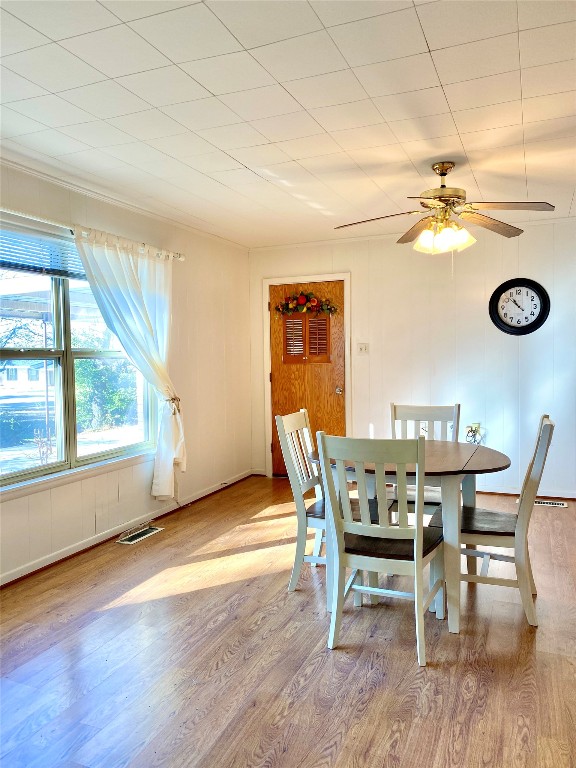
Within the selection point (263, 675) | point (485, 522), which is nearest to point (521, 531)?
point (485, 522)

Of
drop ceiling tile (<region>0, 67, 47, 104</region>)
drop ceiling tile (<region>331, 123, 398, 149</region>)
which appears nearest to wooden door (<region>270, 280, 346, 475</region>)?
drop ceiling tile (<region>331, 123, 398, 149</region>)

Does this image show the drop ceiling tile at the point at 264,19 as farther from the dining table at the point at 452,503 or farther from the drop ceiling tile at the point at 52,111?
the dining table at the point at 452,503

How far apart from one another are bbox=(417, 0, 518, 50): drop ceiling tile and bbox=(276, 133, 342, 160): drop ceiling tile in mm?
988

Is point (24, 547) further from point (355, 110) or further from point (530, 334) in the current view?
point (530, 334)

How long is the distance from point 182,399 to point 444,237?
265cm

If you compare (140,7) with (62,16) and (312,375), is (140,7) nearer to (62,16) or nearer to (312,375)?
(62,16)

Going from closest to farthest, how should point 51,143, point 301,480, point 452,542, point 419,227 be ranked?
point 452,542
point 51,143
point 301,480
point 419,227

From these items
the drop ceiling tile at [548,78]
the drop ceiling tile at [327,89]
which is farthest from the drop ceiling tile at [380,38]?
the drop ceiling tile at [548,78]

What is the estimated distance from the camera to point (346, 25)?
1.97 metres

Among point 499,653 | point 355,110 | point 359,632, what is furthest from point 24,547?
point 355,110

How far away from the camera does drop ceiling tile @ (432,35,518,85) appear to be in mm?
2090

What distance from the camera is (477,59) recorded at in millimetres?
2193

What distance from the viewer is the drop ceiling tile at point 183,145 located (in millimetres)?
2975

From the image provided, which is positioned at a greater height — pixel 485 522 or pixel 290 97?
pixel 290 97
